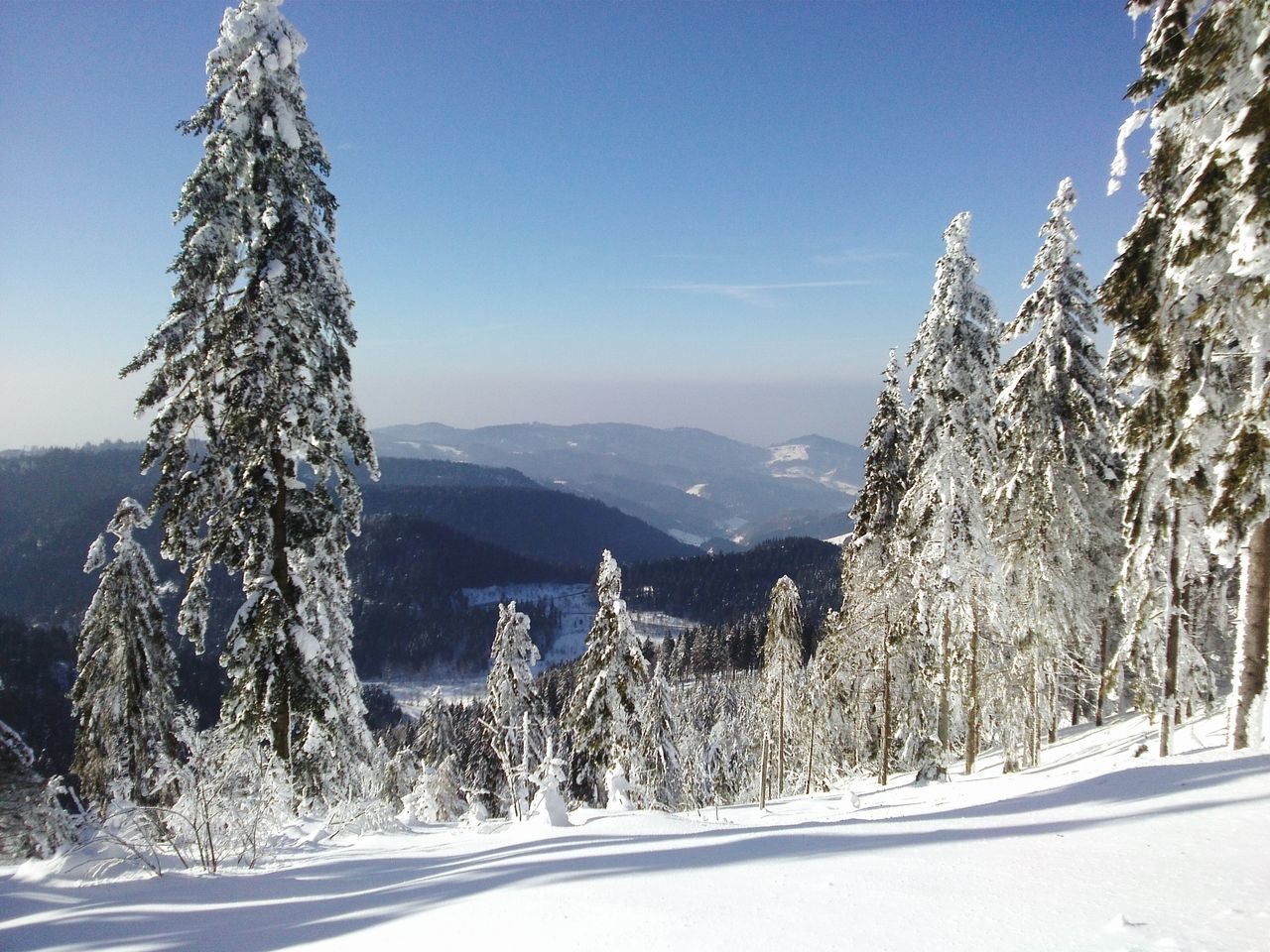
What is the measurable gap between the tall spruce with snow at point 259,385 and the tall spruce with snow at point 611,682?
11.8m

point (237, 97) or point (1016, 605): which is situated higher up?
point (237, 97)

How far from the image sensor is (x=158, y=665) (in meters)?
18.1

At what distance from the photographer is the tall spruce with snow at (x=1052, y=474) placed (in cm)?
1689

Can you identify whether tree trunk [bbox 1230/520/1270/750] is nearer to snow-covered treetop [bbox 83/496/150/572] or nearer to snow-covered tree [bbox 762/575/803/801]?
snow-covered tree [bbox 762/575/803/801]

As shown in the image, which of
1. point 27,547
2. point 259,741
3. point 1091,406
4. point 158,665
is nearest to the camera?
point 259,741

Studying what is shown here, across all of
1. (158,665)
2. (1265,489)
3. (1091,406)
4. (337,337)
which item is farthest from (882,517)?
(158,665)

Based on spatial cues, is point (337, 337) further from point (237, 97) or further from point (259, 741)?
point (259, 741)

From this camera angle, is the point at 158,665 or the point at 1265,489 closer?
the point at 1265,489

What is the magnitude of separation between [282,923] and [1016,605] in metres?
17.8

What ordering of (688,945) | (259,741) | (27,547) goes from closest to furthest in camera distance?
(688,945), (259,741), (27,547)

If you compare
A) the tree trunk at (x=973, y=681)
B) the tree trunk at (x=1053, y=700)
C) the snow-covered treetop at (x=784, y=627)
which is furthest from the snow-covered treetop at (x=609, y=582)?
the tree trunk at (x=1053, y=700)

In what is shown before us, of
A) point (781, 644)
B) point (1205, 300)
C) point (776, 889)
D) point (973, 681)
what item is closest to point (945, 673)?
point (973, 681)

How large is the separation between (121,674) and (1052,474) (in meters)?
24.9

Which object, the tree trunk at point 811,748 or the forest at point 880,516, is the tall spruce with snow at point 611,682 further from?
the tree trunk at point 811,748
